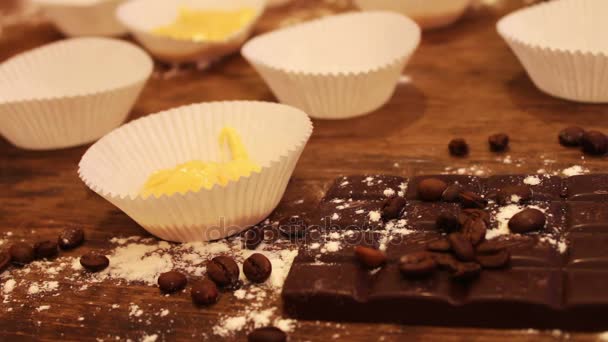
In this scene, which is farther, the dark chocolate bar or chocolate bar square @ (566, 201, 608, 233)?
chocolate bar square @ (566, 201, 608, 233)

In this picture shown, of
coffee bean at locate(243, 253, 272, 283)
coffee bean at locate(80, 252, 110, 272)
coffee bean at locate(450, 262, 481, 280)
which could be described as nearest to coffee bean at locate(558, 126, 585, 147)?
coffee bean at locate(450, 262, 481, 280)

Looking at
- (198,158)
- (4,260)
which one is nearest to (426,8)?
(198,158)

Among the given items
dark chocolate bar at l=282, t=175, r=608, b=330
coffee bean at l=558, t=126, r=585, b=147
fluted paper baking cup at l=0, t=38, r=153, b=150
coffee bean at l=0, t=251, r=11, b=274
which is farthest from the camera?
fluted paper baking cup at l=0, t=38, r=153, b=150

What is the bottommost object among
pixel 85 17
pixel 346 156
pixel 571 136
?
pixel 85 17

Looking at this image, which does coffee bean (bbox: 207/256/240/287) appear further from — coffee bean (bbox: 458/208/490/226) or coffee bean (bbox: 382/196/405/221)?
coffee bean (bbox: 458/208/490/226)

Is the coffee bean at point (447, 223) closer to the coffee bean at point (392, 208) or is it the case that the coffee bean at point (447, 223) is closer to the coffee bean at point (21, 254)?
the coffee bean at point (392, 208)

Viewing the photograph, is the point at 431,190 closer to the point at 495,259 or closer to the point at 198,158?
the point at 495,259

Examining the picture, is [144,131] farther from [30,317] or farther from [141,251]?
[30,317]
